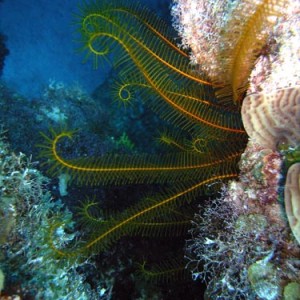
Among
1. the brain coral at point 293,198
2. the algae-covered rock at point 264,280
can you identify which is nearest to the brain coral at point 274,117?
the brain coral at point 293,198

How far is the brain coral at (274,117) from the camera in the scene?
2.08m

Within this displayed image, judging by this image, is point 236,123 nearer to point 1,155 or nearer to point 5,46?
point 1,155

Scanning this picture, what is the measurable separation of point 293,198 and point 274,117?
61cm

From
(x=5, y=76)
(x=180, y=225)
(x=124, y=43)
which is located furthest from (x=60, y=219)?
(x=5, y=76)

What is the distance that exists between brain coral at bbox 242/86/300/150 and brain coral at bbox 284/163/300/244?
0.25 metres

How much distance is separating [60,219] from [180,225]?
118 cm

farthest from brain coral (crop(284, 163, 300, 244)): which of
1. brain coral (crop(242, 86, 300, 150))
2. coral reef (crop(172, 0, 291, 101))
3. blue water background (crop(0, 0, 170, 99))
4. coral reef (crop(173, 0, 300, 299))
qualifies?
blue water background (crop(0, 0, 170, 99))

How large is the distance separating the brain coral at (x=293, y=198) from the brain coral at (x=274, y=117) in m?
0.25

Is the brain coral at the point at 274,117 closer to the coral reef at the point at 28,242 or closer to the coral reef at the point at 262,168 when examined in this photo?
the coral reef at the point at 262,168

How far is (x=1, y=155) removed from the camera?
2623mm

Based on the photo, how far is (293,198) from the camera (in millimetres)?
1885

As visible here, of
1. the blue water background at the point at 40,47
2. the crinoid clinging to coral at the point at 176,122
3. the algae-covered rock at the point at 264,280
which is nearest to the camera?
the algae-covered rock at the point at 264,280

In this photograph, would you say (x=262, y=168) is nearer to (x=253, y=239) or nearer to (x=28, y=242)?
(x=253, y=239)

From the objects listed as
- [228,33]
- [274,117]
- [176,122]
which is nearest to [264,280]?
[274,117]
